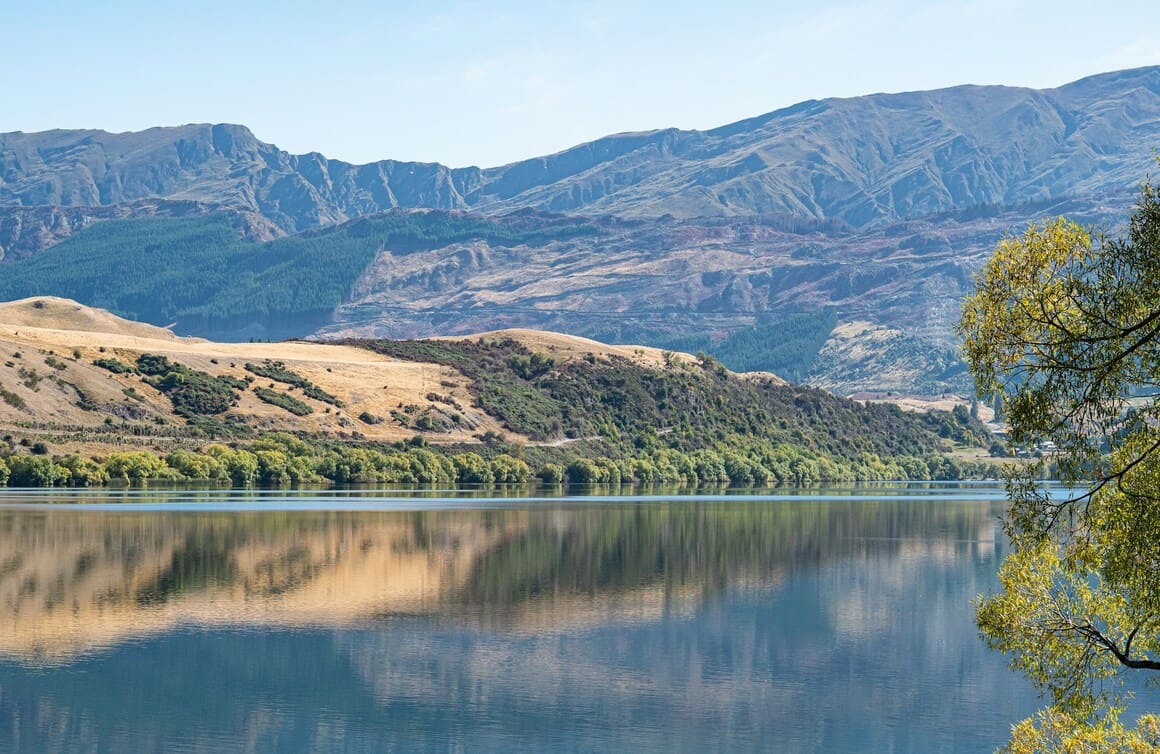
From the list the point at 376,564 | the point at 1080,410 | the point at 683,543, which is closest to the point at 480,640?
the point at 376,564

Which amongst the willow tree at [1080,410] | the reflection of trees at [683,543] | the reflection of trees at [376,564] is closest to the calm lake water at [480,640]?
the reflection of trees at [376,564]

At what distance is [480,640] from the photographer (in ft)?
216

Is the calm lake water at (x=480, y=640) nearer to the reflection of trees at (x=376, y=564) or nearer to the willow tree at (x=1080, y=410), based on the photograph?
the reflection of trees at (x=376, y=564)

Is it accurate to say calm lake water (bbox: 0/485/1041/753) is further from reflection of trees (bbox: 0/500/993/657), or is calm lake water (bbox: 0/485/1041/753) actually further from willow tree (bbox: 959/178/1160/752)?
willow tree (bbox: 959/178/1160/752)

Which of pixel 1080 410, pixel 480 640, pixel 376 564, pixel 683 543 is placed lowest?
pixel 683 543

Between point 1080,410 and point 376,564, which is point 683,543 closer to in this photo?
point 376,564

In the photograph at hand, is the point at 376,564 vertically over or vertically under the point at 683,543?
over

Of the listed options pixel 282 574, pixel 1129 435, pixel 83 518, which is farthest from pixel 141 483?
pixel 1129 435

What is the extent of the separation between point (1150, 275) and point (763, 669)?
33.8 metres

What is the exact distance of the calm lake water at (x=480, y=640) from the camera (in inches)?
1964

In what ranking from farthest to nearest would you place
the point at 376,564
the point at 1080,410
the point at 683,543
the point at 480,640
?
the point at 683,543 → the point at 376,564 → the point at 480,640 → the point at 1080,410

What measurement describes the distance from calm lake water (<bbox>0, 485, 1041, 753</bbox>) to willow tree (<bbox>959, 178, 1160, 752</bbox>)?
15.7 m

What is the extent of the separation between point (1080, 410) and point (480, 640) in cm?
3837

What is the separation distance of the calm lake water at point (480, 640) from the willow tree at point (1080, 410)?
15.7m
